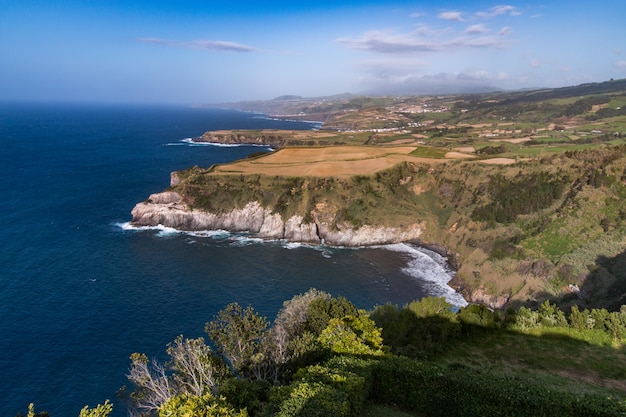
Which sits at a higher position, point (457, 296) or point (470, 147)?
point (470, 147)

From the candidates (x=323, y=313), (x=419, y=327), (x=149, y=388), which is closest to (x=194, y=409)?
(x=149, y=388)

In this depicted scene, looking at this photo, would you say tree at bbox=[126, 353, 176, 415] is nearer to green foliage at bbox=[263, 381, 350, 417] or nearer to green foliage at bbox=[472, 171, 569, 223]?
green foliage at bbox=[263, 381, 350, 417]

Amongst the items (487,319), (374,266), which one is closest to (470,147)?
(374,266)

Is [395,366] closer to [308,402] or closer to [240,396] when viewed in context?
[308,402]

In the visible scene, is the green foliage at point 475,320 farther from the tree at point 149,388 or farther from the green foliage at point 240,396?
the tree at point 149,388

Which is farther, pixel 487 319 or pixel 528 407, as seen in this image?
pixel 487 319

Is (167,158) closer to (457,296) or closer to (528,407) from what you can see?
(457,296)

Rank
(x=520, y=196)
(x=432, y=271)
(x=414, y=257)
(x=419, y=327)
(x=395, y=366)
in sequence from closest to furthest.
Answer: (x=395, y=366) → (x=419, y=327) → (x=432, y=271) → (x=414, y=257) → (x=520, y=196)
